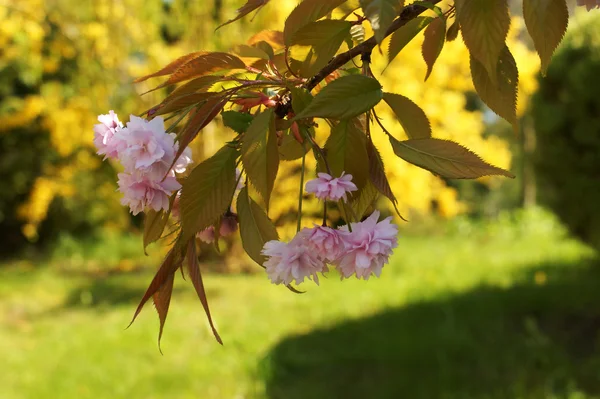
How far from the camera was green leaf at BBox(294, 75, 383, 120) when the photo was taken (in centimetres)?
63

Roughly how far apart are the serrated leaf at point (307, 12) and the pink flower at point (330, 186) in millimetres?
192

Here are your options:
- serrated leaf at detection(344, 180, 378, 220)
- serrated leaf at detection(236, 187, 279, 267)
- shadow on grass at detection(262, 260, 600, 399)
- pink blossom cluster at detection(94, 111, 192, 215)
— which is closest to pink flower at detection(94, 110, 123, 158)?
pink blossom cluster at detection(94, 111, 192, 215)

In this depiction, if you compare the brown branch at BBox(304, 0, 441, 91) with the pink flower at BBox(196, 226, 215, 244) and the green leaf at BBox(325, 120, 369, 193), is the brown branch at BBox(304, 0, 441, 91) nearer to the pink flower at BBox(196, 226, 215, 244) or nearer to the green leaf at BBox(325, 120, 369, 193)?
the green leaf at BBox(325, 120, 369, 193)

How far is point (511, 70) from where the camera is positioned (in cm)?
74

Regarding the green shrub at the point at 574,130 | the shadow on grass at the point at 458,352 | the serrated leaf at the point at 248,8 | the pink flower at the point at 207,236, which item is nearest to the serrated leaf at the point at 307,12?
the serrated leaf at the point at 248,8

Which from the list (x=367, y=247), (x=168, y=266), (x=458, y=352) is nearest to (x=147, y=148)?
(x=168, y=266)

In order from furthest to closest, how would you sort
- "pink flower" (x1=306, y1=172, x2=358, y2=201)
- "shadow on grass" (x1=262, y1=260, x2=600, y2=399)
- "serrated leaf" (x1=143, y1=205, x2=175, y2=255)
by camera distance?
"shadow on grass" (x1=262, y1=260, x2=600, y2=399) < "serrated leaf" (x1=143, y1=205, x2=175, y2=255) < "pink flower" (x1=306, y1=172, x2=358, y2=201)

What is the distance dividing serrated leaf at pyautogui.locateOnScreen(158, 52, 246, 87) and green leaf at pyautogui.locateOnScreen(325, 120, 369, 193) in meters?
0.16

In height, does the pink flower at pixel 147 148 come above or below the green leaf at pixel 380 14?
below

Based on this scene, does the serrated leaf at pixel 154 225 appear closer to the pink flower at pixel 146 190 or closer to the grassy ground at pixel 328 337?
the pink flower at pixel 146 190

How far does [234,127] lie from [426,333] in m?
3.90

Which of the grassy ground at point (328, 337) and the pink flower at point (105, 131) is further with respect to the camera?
the grassy ground at point (328, 337)

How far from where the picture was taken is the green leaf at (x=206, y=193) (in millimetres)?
650

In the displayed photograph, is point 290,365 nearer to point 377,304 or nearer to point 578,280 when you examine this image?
point 377,304
